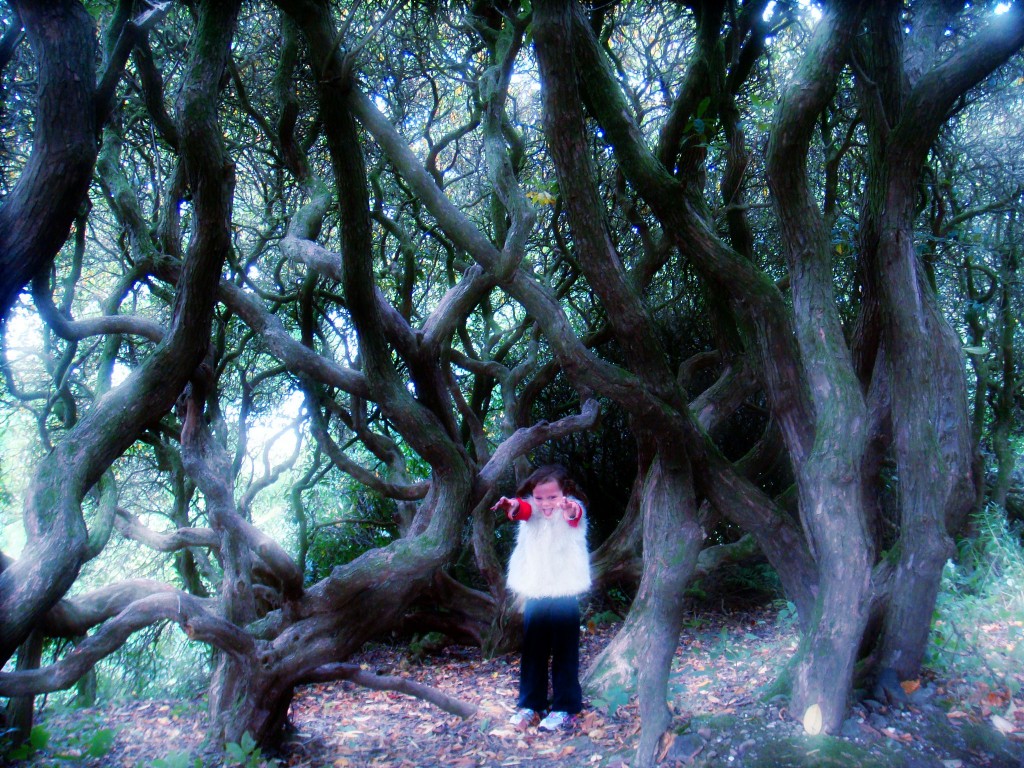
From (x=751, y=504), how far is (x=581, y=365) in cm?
128

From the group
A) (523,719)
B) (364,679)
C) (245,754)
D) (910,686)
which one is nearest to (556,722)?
(523,719)

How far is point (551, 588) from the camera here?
13.8ft

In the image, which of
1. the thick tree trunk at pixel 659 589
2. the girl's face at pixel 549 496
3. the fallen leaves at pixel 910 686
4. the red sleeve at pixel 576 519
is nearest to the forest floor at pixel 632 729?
the fallen leaves at pixel 910 686

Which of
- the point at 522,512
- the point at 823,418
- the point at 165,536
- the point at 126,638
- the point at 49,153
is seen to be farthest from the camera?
the point at 165,536

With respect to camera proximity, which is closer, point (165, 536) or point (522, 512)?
point (522, 512)

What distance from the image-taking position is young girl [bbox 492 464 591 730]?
4176 mm

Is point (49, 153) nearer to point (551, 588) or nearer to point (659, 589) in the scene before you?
point (551, 588)

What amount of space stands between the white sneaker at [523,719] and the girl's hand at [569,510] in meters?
1.10

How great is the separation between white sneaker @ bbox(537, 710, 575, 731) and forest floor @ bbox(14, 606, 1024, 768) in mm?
58

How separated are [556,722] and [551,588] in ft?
2.31

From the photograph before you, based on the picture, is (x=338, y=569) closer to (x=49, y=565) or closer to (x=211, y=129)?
(x=49, y=565)

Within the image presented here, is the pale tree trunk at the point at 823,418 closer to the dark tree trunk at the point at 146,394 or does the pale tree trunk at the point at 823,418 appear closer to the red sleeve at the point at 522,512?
the red sleeve at the point at 522,512

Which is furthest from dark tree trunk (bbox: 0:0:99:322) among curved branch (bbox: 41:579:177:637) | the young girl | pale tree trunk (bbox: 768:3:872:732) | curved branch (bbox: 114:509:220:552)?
pale tree trunk (bbox: 768:3:872:732)

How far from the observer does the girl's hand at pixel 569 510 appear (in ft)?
13.8
